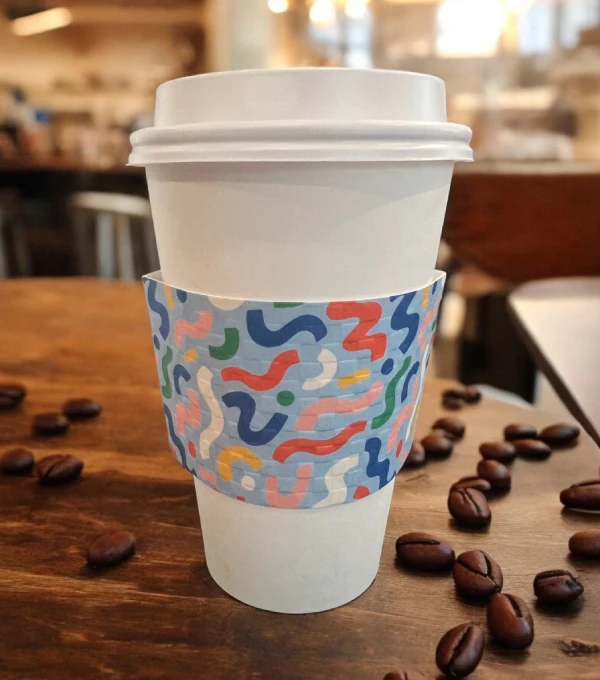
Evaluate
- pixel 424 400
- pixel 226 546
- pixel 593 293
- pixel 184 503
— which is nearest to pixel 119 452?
pixel 184 503

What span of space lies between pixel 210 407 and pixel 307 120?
211mm

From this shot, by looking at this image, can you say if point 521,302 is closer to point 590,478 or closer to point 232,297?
point 590,478

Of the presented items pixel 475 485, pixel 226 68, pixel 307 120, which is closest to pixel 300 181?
pixel 307 120

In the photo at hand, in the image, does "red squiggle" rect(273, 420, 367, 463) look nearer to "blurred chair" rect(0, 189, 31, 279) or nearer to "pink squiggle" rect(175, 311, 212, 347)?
"pink squiggle" rect(175, 311, 212, 347)

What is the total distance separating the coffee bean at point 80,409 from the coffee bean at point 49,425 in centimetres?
2

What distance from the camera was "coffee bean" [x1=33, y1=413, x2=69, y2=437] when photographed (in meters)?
0.79

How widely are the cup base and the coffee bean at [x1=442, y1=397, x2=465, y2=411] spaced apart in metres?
0.37

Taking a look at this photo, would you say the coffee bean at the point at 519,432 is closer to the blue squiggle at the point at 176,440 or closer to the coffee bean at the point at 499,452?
the coffee bean at the point at 499,452

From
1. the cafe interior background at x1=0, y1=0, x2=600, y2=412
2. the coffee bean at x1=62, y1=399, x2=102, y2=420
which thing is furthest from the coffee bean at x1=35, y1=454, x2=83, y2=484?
the cafe interior background at x1=0, y1=0, x2=600, y2=412

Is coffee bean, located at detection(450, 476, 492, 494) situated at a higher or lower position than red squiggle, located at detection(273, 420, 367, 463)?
lower

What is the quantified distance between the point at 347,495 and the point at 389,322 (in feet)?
0.44

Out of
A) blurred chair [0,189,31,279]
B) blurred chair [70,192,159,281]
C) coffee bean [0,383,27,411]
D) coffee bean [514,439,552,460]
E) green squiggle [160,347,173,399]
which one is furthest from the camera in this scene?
blurred chair [0,189,31,279]

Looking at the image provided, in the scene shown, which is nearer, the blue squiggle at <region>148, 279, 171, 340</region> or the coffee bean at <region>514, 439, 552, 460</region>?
the blue squiggle at <region>148, 279, 171, 340</region>

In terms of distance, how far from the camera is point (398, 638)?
480 mm
